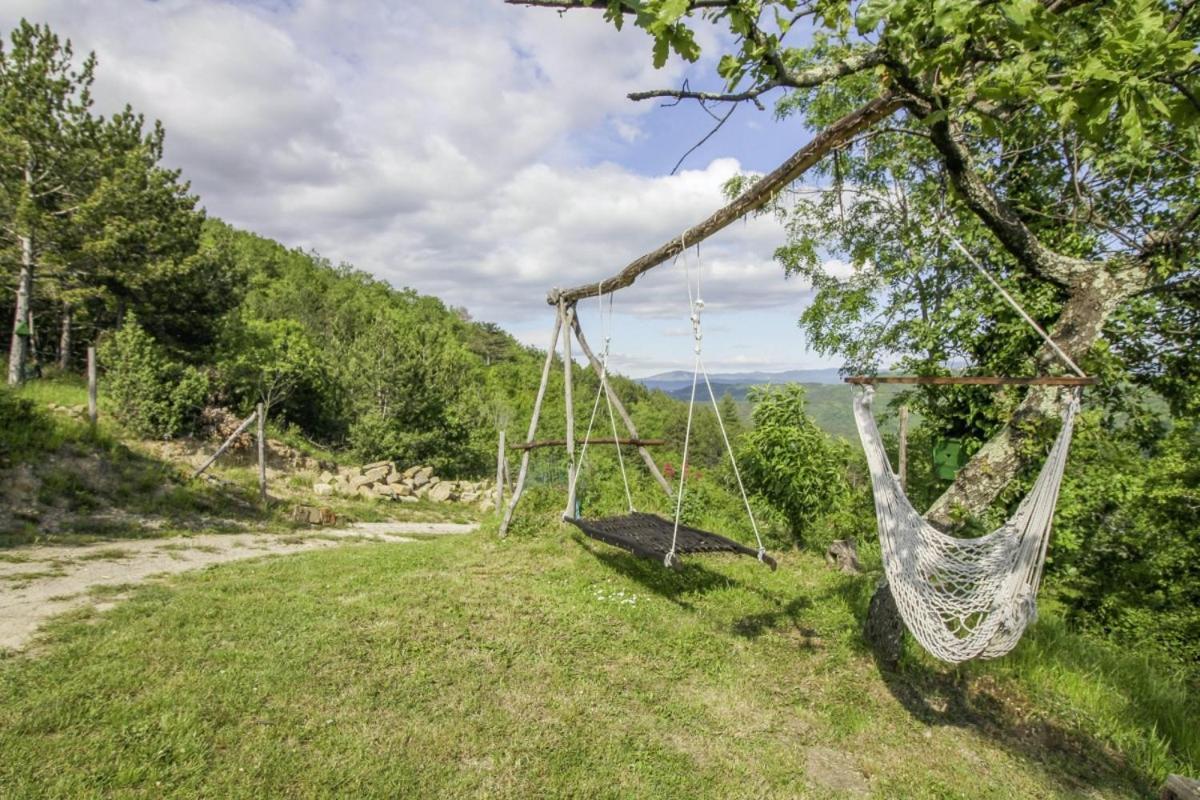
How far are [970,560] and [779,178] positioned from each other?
2383 millimetres

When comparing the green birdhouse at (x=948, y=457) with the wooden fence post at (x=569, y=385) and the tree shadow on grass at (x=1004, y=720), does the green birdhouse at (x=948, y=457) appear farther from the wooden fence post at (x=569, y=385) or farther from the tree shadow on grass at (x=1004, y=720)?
the wooden fence post at (x=569, y=385)

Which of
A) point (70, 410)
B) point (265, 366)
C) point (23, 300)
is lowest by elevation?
point (70, 410)

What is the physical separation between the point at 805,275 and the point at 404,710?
34.1 feet

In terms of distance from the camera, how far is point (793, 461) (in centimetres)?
756

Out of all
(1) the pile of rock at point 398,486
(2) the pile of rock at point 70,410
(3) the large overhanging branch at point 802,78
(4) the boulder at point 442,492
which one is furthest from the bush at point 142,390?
(3) the large overhanging branch at point 802,78

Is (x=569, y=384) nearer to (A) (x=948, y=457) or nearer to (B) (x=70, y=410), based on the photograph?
(A) (x=948, y=457)

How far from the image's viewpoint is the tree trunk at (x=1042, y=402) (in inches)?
125

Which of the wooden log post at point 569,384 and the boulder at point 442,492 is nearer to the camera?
the wooden log post at point 569,384

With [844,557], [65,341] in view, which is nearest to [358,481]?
[65,341]

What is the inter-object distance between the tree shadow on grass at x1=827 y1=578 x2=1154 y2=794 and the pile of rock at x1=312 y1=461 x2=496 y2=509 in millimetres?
12120

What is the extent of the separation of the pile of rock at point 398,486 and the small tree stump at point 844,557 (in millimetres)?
10369

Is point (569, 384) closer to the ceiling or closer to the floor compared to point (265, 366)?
closer to the floor

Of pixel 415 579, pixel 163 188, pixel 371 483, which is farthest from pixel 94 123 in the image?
pixel 415 579

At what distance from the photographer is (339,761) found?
2645mm
